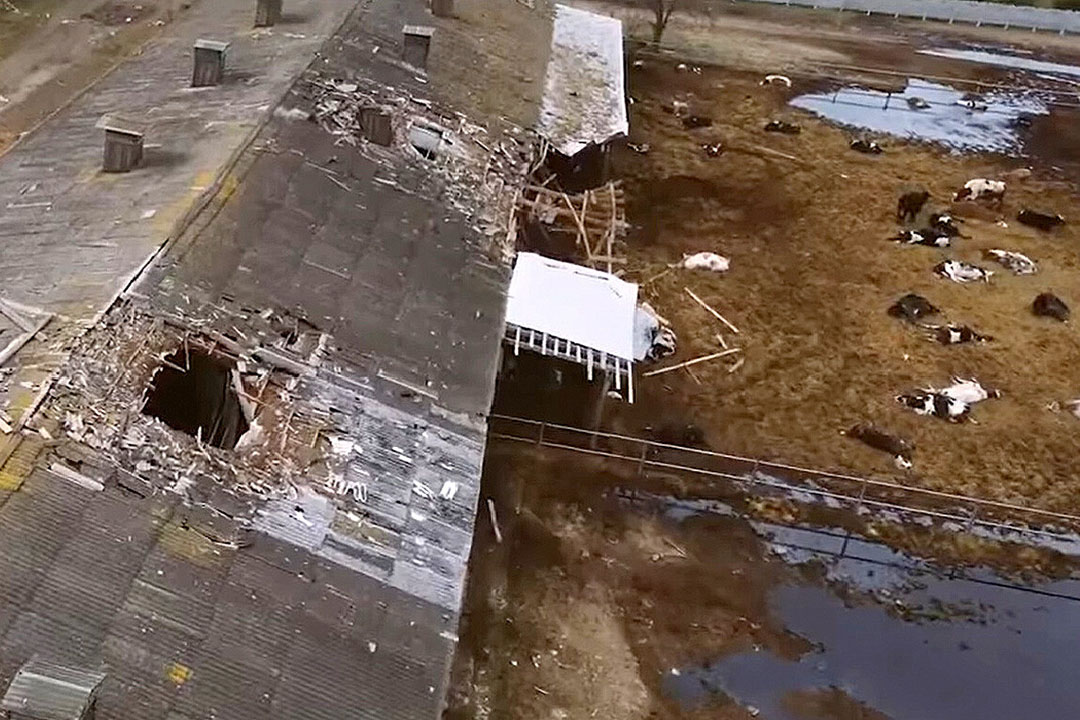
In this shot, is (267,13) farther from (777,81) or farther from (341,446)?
(777,81)

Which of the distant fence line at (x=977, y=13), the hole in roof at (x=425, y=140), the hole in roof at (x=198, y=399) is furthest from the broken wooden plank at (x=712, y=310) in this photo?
the distant fence line at (x=977, y=13)

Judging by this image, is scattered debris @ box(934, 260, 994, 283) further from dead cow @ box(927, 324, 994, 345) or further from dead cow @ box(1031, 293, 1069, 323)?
dead cow @ box(927, 324, 994, 345)

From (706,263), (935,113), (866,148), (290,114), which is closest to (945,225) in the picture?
(866,148)

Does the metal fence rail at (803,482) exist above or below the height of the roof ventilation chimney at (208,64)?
below

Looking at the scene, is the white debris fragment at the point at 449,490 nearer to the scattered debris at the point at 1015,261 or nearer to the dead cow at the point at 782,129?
the scattered debris at the point at 1015,261

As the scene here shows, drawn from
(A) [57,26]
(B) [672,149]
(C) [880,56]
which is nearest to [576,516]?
(B) [672,149]

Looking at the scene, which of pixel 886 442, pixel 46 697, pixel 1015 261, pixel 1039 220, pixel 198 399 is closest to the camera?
pixel 46 697
